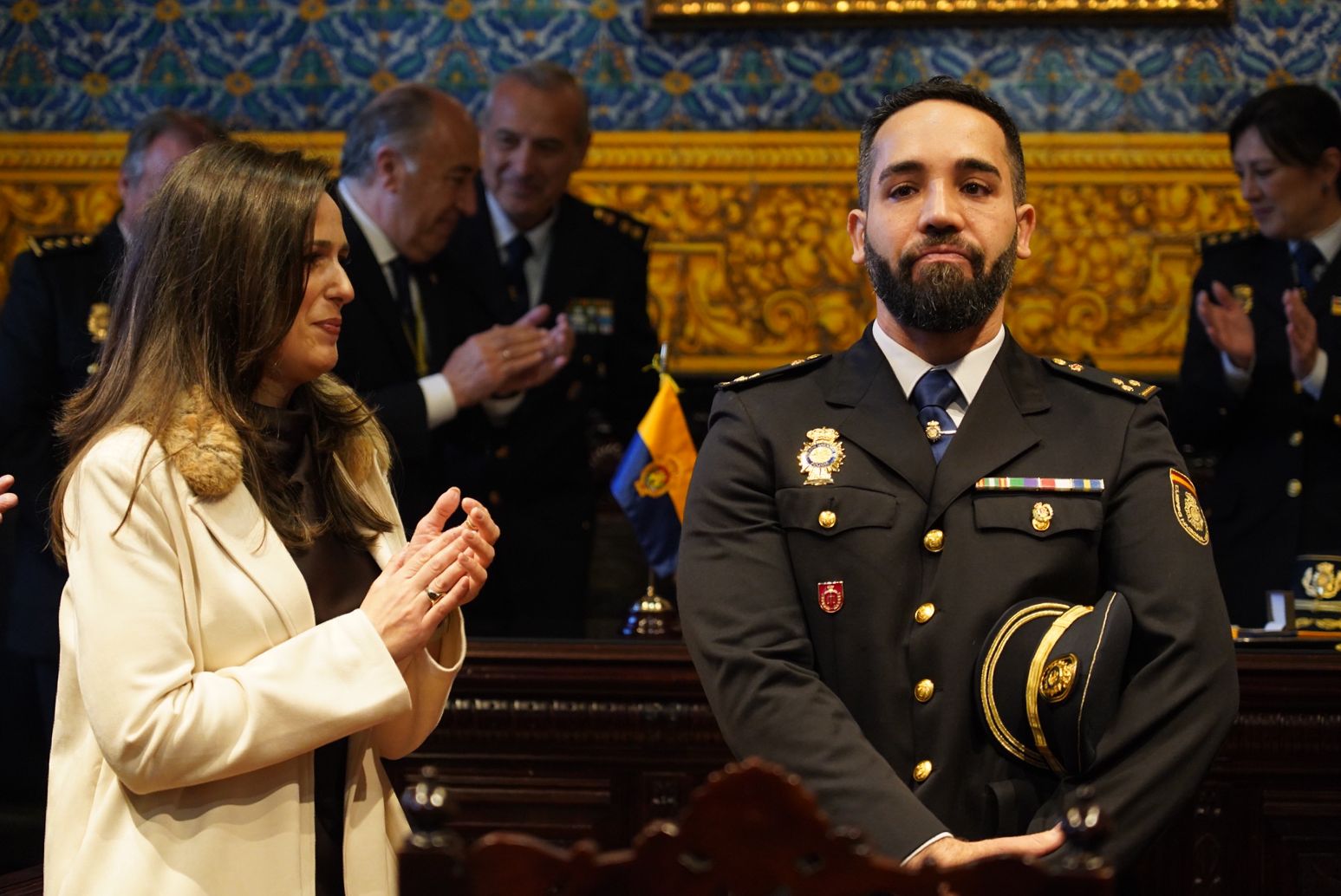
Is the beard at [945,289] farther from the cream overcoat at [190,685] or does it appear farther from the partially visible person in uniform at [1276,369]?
the partially visible person in uniform at [1276,369]

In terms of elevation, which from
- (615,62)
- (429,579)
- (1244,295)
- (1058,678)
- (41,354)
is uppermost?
(615,62)

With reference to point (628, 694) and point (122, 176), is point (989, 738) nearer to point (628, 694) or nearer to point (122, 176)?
point (628, 694)

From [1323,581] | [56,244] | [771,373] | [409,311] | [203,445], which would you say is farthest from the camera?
[409,311]

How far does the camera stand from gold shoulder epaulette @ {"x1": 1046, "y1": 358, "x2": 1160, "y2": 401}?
244cm

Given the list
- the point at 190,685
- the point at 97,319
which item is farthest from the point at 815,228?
the point at 190,685

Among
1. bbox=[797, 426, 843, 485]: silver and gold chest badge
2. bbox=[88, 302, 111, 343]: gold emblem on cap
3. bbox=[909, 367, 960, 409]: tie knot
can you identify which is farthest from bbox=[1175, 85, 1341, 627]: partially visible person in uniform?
bbox=[88, 302, 111, 343]: gold emblem on cap

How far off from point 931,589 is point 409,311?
246cm

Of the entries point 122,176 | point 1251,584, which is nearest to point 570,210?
point 122,176

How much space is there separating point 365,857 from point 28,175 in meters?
3.98

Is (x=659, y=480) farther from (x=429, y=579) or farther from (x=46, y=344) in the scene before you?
(x=429, y=579)

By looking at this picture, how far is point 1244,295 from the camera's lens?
457 centimetres

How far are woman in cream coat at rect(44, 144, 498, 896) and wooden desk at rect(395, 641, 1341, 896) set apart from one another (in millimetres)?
1066

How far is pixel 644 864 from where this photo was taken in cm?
148

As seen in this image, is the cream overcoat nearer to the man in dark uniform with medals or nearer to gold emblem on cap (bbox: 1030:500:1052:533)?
gold emblem on cap (bbox: 1030:500:1052:533)
